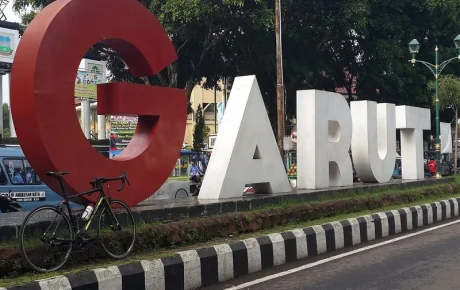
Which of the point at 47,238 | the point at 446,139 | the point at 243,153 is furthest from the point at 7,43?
the point at 446,139

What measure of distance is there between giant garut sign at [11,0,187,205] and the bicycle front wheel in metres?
0.51

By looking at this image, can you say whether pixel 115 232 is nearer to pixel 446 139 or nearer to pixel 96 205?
pixel 96 205

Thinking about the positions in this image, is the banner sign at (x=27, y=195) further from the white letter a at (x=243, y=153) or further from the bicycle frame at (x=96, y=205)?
the bicycle frame at (x=96, y=205)

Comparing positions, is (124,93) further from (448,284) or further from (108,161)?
(448,284)

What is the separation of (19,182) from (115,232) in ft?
19.3

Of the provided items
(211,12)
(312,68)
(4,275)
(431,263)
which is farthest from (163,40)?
(312,68)

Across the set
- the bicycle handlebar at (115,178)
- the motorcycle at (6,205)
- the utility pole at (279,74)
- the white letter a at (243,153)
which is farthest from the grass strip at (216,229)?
the utility pole at (279,74)

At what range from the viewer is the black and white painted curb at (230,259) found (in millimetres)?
4867

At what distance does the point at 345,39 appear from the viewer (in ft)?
78.1

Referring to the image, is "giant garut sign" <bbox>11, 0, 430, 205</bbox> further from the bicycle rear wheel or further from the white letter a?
the bicycle rear wheel

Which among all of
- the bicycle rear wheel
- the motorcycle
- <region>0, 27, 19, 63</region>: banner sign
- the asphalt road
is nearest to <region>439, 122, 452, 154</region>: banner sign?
the asphalt road

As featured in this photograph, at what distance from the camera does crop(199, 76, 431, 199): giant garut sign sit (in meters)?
8.88

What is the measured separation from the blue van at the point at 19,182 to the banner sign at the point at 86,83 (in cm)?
1188

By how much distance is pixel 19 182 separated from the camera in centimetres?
1107
